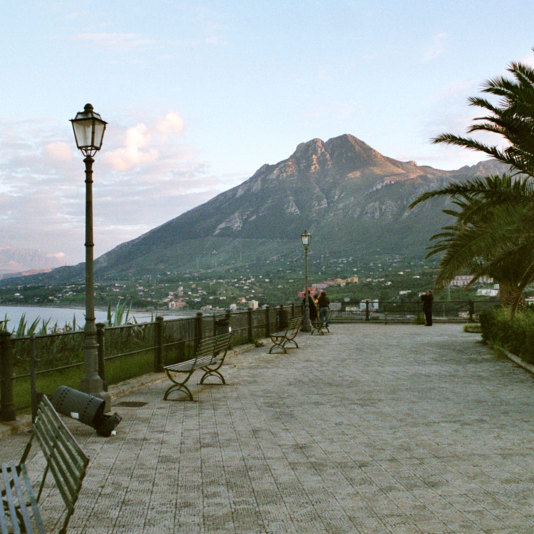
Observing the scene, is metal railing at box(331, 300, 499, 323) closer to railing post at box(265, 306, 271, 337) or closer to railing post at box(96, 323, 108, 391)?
railing post at box(265, 306, 271, 337)

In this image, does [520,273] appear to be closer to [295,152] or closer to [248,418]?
[248,418]

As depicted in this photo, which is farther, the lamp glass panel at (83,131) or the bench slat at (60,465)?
the lamp glass panel at (83,131)

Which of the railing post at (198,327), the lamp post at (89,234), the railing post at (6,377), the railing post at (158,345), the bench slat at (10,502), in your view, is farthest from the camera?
the railing post at (198,327)

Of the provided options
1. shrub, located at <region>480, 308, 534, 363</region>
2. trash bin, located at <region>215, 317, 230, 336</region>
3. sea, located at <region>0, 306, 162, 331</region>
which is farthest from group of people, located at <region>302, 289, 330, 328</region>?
trash bin, located at <region>215, 317, 230, 336</region>

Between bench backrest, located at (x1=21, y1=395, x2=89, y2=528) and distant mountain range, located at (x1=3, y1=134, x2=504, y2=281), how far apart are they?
99552 millimetres

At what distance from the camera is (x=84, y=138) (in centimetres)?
903

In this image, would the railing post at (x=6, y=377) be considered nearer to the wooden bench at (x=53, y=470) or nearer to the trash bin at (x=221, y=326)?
the wooden bench at (x=53, y=470)

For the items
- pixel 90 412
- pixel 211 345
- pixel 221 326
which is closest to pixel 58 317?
pixel 221 326

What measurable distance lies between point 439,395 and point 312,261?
99.0 m

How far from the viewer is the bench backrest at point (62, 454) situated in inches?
126

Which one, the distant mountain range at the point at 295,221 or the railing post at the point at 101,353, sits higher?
the distant mountain range at the point at 295,221

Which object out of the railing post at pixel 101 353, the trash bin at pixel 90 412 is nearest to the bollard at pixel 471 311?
the railing post at pixel 101 353

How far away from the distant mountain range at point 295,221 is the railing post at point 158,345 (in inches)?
3612

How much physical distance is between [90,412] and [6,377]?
135 cm
